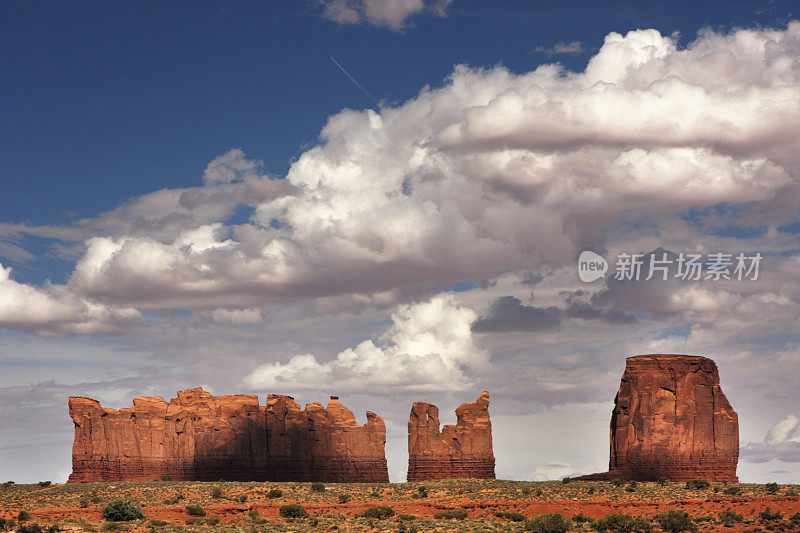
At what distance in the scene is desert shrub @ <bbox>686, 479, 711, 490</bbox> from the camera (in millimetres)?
103938

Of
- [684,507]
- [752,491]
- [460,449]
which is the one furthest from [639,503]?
[460,449]

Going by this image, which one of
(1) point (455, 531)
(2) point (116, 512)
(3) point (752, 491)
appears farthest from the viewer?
(3) point (752, 491)

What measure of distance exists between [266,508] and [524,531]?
31469 millimetres

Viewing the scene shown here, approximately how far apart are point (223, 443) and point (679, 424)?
2399 inches

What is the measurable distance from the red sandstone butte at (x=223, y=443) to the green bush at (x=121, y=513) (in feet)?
179

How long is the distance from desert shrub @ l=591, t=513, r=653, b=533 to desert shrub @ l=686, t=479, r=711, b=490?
32.5m

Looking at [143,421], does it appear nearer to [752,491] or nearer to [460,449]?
Result: [460,449]

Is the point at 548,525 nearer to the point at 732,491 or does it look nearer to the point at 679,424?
the point at 732,491

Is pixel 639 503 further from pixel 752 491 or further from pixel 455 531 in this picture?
pixel 455 531

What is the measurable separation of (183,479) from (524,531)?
79.5 meters

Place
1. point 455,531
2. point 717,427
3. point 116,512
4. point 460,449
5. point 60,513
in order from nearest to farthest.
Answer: point 455,531
point 116,512
point 60,513
point 717,427
point 460,449

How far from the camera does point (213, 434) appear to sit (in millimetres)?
138875

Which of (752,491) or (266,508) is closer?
(266,508)

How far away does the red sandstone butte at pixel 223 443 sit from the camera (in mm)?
136125
